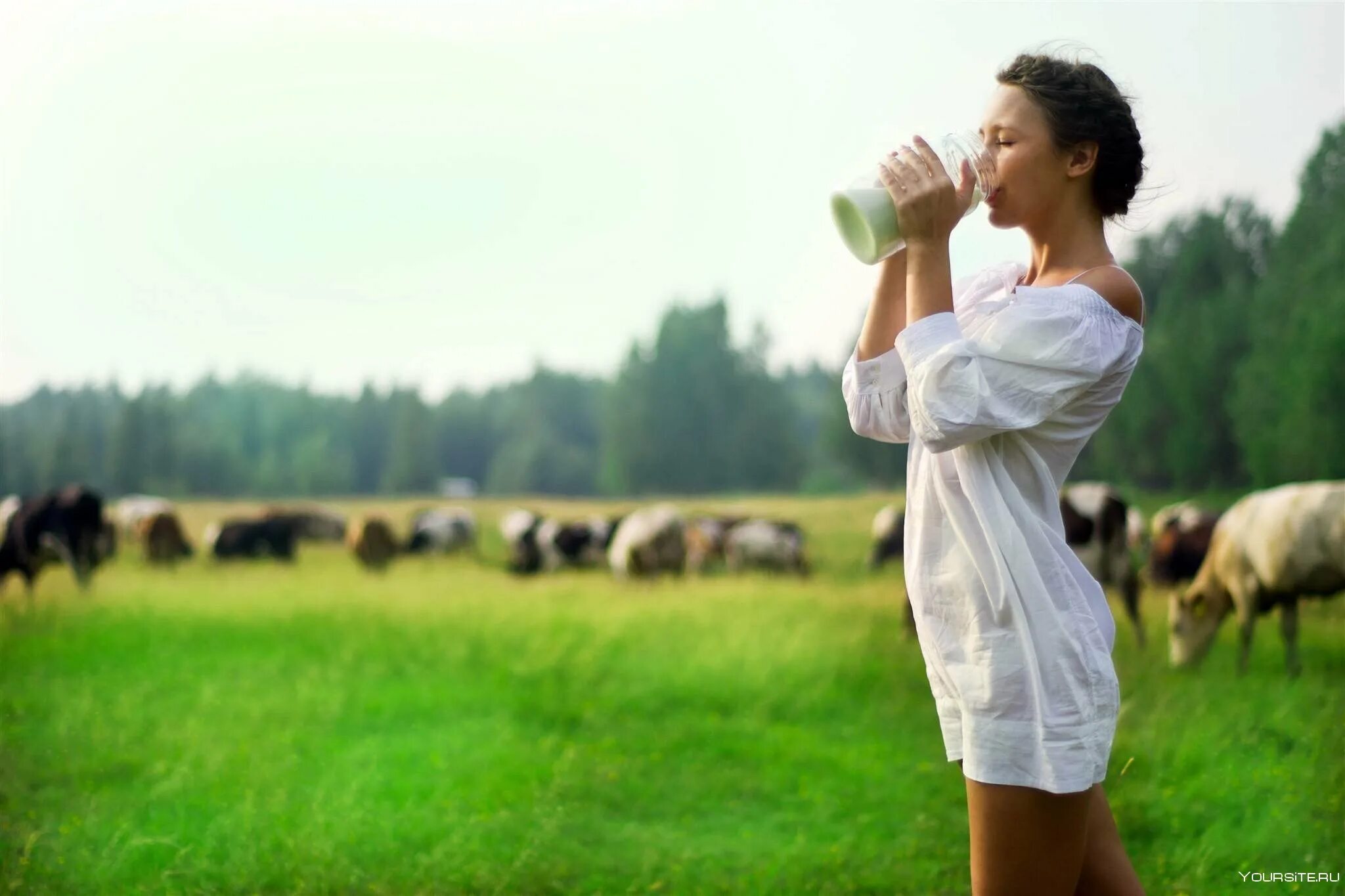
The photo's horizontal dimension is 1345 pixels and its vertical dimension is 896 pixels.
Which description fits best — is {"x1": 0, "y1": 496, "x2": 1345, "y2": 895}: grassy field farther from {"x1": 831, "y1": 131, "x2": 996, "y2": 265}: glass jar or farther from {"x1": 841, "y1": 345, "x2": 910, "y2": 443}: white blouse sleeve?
{"x1": 831, "y1": 131, "x2": 996, "y2": 265}: glass jar

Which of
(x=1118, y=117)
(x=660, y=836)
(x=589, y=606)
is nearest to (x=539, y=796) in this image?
(x=660, y=836)

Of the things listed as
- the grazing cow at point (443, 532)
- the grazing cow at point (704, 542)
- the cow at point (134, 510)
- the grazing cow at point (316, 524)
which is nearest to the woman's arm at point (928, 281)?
the grazing cow at point (704, 542)

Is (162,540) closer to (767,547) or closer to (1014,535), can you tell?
(767,547)

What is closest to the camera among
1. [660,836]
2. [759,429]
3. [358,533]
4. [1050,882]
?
[1050,882]

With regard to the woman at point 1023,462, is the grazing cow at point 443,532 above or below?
below

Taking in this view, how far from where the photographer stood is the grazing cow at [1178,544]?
507cm

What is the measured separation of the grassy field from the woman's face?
3.01ft

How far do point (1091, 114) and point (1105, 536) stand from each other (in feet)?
14.7

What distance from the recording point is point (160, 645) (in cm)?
489

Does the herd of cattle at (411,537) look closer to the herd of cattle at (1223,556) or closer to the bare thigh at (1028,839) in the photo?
the herd of cattle at (1223,556)

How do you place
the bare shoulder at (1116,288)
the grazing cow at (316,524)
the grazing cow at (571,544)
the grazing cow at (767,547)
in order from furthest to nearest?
the grazing cow at (316,524) → the grazing cow at (571,544) → the grazing cow at (767,547) → the bare shoulder at (1116,288)

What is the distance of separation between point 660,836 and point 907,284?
2.30m

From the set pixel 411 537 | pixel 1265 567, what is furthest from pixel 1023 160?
pixel 411 537

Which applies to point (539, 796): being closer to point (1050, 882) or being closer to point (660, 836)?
point (660, 836)
